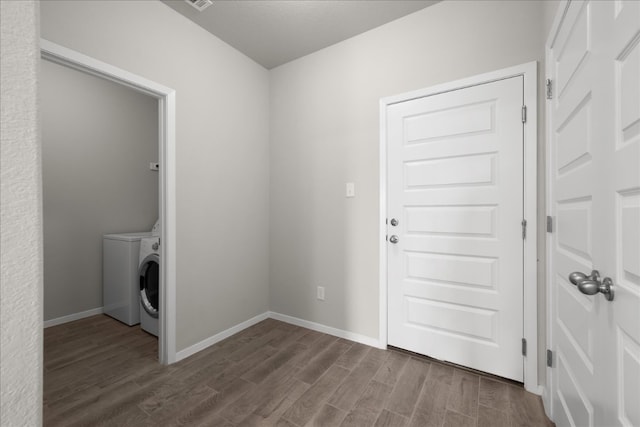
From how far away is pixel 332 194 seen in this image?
255cm

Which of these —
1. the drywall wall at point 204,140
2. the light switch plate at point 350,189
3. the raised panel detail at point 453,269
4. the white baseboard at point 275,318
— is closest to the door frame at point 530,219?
the raised panel detail at point 453,269

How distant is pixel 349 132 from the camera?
2439mm

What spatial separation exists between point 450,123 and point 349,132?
31.8 inches

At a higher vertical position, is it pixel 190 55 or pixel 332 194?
pixel 190 55

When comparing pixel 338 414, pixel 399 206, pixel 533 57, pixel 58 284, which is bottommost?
pixel 338 414

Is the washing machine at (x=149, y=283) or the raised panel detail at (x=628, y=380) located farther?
the washing machine at (x=149, y=283)

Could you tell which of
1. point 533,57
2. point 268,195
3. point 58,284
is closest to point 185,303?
point 268,195

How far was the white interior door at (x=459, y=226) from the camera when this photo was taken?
5.90 ft

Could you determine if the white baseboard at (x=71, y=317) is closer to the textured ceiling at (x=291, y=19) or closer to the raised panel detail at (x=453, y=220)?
the textured ceiling at (x=291, y=19)

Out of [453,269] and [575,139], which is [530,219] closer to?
[453,269]

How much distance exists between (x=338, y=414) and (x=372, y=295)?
952 millimetres

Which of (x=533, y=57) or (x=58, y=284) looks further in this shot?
(x=58, y=284)

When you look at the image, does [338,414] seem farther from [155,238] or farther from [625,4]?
[155,238]

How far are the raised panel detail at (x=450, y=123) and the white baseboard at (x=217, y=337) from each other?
2160 millimetres
